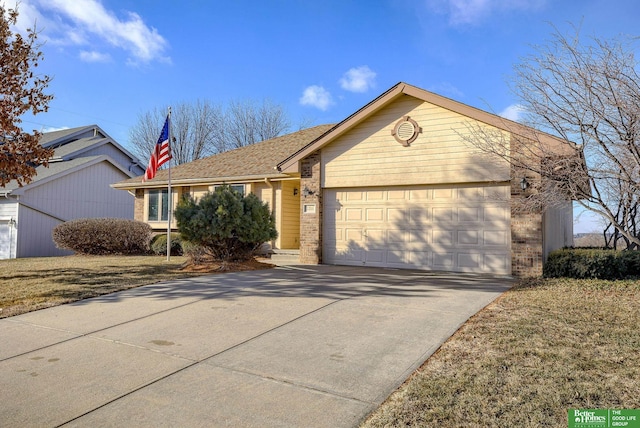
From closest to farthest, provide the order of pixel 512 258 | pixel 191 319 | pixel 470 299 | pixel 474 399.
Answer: pixel 474 399 → pixel 191 319 → pixel 470 299 → pixel 512 258

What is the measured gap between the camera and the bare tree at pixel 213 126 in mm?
35406

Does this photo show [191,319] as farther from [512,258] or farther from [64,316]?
[512,258]

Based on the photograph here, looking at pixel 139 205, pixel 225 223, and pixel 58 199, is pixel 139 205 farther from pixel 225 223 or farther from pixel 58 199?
pixel 225 223

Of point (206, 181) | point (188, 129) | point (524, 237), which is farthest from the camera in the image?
point (188, 129)

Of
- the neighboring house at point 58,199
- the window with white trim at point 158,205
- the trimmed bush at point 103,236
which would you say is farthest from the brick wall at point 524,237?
the neighboring house at point 58,199

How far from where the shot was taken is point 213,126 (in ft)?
117

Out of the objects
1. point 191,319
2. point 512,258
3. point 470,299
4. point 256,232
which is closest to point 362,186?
point 256,232

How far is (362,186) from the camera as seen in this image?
11930 millimetres

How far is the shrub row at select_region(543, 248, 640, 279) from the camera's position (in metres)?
8.95

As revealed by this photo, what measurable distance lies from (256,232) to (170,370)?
7068mm

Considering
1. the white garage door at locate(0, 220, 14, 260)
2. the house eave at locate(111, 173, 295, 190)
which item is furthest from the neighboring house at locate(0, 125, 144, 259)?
the house eave at locate(111, 173, 295, 190)

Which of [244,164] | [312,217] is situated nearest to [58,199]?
[244,164]

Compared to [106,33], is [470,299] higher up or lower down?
lower down

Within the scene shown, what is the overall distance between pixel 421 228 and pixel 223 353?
7.72 m
